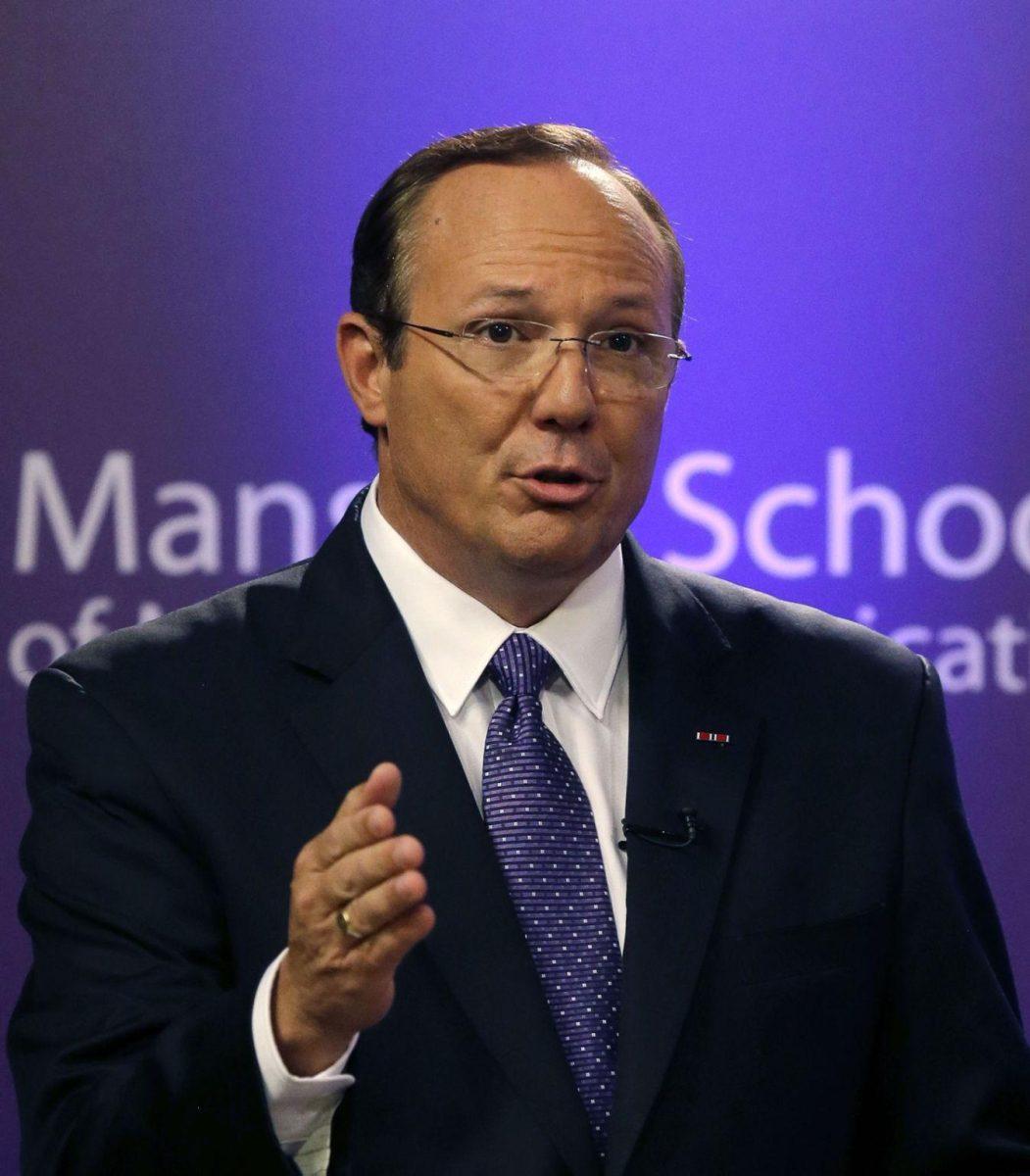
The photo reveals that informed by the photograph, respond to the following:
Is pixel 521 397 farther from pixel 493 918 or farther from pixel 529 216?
pixel 493 918

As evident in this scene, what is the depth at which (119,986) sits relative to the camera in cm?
212

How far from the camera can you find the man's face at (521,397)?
2.39 metres

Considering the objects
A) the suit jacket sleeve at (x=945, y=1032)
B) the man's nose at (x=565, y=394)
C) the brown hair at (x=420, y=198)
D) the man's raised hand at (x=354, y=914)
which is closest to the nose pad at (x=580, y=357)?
the man's nose at (x=565, y=394)

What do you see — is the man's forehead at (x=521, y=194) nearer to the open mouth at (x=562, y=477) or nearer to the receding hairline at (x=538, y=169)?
the receding hairline at (x=538, y=169)

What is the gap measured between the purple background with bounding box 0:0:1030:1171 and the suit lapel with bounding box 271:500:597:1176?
808 mm

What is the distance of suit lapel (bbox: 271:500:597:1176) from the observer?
6.98 ft

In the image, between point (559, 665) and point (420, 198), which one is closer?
point (559, 665)

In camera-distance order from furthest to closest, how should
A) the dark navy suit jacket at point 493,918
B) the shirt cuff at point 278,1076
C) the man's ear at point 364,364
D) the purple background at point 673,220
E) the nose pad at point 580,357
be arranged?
the purple background at point 673,220, the man's ear at point 364,364, the nose pad at point 580,357, the dark navy suit jacket at point 493,918, the shirt cuff at point 278,1076

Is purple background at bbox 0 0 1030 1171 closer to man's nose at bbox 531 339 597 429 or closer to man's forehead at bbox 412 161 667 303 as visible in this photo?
man's forehead at bbox 412 161 667 303

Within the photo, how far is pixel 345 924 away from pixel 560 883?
571 millimetres

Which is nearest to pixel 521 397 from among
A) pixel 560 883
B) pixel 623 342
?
pixel 623 342

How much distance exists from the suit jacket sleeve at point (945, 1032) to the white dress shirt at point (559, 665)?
409 millimetres

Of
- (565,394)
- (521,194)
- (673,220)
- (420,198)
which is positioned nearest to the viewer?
(565,394)

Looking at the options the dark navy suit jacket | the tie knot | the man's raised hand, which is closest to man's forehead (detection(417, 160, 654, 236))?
the dark navy suit jacket
